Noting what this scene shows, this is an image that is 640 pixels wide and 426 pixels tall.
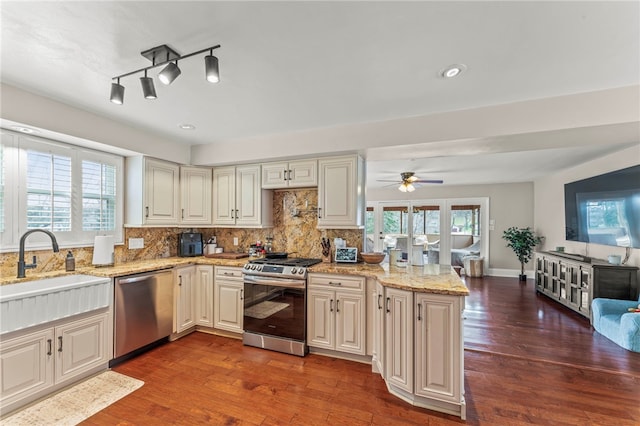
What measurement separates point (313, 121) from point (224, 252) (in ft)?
7.80

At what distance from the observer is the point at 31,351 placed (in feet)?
6.98

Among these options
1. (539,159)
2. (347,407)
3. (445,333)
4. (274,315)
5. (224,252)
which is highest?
(539,159)

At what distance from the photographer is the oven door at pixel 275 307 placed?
9.80 feet

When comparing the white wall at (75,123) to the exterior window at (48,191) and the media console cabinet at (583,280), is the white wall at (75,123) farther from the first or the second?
the media console cabinet at (583,280)

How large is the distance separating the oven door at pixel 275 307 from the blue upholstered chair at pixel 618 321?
3.57m

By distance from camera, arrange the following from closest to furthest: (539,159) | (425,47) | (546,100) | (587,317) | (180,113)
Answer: (425,47) < (546,100) < (180,113) < (587,317) < (539,159)

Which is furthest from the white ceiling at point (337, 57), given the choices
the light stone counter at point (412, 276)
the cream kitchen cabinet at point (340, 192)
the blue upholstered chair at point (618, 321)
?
the blue upholstered chair at point (618, 321)

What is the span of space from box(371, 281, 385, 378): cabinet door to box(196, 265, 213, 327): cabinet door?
2024 millimetres

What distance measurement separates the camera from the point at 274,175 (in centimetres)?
356

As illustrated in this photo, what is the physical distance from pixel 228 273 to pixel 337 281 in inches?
54.5

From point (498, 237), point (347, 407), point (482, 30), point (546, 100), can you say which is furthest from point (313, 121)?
point (498, 237)

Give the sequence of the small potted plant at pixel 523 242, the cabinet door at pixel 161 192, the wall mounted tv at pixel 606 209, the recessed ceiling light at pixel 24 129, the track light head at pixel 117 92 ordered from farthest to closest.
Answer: the small potted plant at pixel 523 242
the wall mounted tv at pixel 606 209
the cabinet door at pixel 161 192
the recessed ceiling light at pixel 24 129
the track light head at pixel 117 92

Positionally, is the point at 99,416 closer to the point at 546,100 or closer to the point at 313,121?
the point at 313,121

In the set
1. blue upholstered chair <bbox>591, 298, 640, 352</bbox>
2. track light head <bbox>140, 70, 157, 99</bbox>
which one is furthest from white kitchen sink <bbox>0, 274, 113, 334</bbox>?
blue upholstered chair <bbox>591, 298, 640, 352</bbox>
